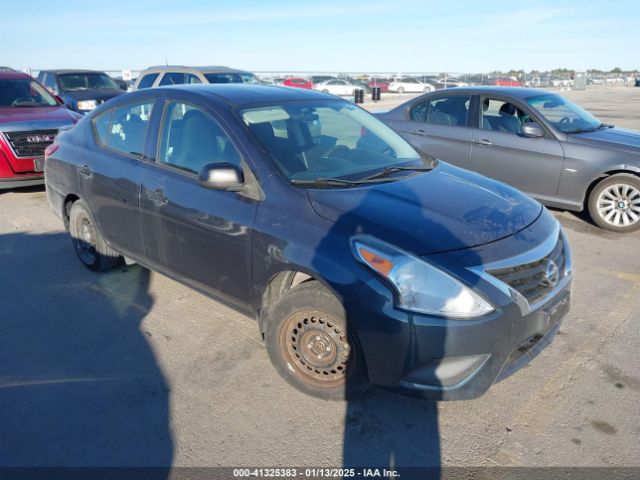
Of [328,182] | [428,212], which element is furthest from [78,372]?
[428,212]

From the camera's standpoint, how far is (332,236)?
105 inches

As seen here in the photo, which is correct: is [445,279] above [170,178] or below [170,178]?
below

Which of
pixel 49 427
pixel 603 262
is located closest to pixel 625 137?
pixel 603 262

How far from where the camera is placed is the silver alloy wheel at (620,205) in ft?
19.0

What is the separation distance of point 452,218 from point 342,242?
2.26 ft

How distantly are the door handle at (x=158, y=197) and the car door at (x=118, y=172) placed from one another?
7.6 inches

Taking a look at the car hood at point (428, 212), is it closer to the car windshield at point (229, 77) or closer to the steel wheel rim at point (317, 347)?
the steel wheel rim at point (317, 347)

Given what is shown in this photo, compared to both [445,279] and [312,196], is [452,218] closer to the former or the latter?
[445,279]

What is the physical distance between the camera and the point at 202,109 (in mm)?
3447

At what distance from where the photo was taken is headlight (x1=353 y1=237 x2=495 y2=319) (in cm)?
245

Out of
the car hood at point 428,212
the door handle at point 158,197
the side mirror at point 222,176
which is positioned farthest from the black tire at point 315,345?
the door handle at point 158,197

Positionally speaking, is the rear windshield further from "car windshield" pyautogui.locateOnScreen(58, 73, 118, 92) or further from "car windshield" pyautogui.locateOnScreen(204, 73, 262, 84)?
"car windshield" pyautogui.locateOnScreen(58, 73, 118, 92)

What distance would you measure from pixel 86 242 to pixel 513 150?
5107 mm

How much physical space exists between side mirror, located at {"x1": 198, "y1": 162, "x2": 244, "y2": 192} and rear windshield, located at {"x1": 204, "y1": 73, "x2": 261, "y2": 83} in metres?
9.10
